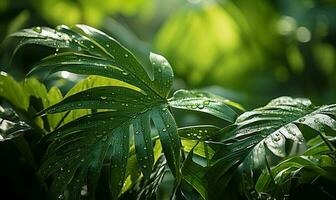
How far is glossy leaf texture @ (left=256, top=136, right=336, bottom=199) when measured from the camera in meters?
0.69

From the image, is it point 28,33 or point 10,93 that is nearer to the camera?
point 28,33

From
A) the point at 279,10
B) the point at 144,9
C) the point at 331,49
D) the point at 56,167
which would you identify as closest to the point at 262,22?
the point at 279,10

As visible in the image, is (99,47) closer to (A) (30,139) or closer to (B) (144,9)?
(A) (30,139)

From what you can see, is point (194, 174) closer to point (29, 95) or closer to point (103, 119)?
point (103, 119)

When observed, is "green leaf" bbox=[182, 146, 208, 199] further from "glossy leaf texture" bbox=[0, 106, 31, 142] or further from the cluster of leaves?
"glossy leaf texture" bbox=[0, 106, 31, 142]

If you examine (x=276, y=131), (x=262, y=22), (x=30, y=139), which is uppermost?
(x=262, y=22)

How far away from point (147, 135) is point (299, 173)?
0.18 metres

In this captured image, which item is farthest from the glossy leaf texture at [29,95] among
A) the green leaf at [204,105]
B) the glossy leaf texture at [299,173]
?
the glossy leaf texture at [299,173]

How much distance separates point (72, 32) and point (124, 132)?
0.17m

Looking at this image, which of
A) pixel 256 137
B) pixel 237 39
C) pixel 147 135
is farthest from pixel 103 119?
pixel 237 39

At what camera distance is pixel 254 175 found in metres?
0.69

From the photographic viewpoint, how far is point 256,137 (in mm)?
684

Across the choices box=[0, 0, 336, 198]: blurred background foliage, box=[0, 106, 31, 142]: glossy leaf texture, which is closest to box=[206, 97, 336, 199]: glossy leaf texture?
box=[0, 106, 31, 142]: glossy leaf texture

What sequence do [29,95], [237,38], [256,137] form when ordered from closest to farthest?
1. [256,137]
2. [29,95]
3. [237,38]
